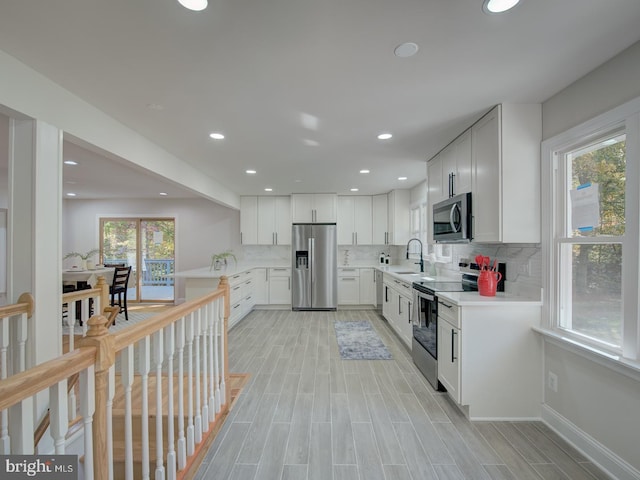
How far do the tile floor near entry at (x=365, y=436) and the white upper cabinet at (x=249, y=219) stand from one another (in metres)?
3.45

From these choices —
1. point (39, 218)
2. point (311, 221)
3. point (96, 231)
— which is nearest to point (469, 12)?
point (39, 218)

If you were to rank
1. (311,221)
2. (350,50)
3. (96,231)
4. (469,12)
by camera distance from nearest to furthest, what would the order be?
(469,12) → (350,50) → (311,221) → (96,231)

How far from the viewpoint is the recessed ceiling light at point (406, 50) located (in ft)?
5.20

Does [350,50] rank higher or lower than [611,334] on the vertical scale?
higher

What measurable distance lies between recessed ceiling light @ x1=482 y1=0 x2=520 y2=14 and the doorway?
7.04m

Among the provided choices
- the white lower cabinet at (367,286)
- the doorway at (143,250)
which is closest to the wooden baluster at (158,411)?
the white lower cabinet at (367,286)

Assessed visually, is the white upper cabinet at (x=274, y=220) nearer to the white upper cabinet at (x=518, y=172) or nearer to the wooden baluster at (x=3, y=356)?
the white upper cabinet at (x=518, y=172)

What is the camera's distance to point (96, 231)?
6.99 m

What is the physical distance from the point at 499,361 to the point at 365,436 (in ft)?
3.88

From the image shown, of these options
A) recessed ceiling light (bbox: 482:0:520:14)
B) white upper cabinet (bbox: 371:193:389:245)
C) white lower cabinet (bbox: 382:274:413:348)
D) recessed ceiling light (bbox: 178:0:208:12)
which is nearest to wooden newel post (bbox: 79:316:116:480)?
recessed ceiling light (bbox: 178:0:208:12)

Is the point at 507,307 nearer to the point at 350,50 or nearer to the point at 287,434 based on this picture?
the point at 287,434

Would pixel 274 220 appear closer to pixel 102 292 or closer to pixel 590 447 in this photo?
pixel 102 292

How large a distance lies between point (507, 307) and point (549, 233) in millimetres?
642

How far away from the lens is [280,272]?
243 inches
